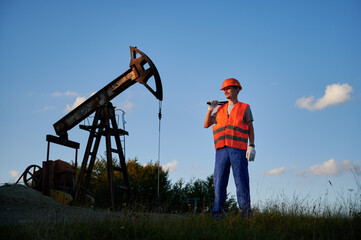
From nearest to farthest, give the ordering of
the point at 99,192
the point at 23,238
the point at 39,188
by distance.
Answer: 1. the point at 23,238
2. the point at 39,188
3. the point at 99,192

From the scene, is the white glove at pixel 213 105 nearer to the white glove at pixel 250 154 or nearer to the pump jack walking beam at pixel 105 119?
the white glove at pixel 250 154

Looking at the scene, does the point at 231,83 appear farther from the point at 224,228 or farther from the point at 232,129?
the point at 224,228

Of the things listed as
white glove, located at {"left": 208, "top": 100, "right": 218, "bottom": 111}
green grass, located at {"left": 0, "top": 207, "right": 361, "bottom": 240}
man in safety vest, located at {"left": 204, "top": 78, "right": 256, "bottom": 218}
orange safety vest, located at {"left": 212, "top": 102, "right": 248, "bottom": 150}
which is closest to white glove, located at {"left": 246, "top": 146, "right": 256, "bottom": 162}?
man in safety vest, located at {"left": 204, "top": 78, "right": 256, "bottom": 218}

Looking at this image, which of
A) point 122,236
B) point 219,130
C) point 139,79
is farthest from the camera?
point 139,79

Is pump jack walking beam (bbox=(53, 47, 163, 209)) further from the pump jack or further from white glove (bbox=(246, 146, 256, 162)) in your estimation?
white glove (bbox=(246, 146, 256, 162))

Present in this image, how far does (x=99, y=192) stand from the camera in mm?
19234

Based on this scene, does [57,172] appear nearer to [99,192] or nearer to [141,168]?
[99,192]

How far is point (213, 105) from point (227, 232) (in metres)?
2.20

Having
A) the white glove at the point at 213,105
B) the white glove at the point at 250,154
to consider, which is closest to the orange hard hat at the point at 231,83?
the white glove at the point at 213,105

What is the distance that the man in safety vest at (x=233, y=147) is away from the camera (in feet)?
18.7

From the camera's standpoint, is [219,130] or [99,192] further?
[99,192]

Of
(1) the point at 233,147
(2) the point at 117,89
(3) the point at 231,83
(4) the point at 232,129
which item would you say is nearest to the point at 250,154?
(1) the point at 233,147

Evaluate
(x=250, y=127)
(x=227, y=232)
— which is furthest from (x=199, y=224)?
(x=250, y=127)

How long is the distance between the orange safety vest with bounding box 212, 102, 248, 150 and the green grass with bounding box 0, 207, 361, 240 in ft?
3.74
